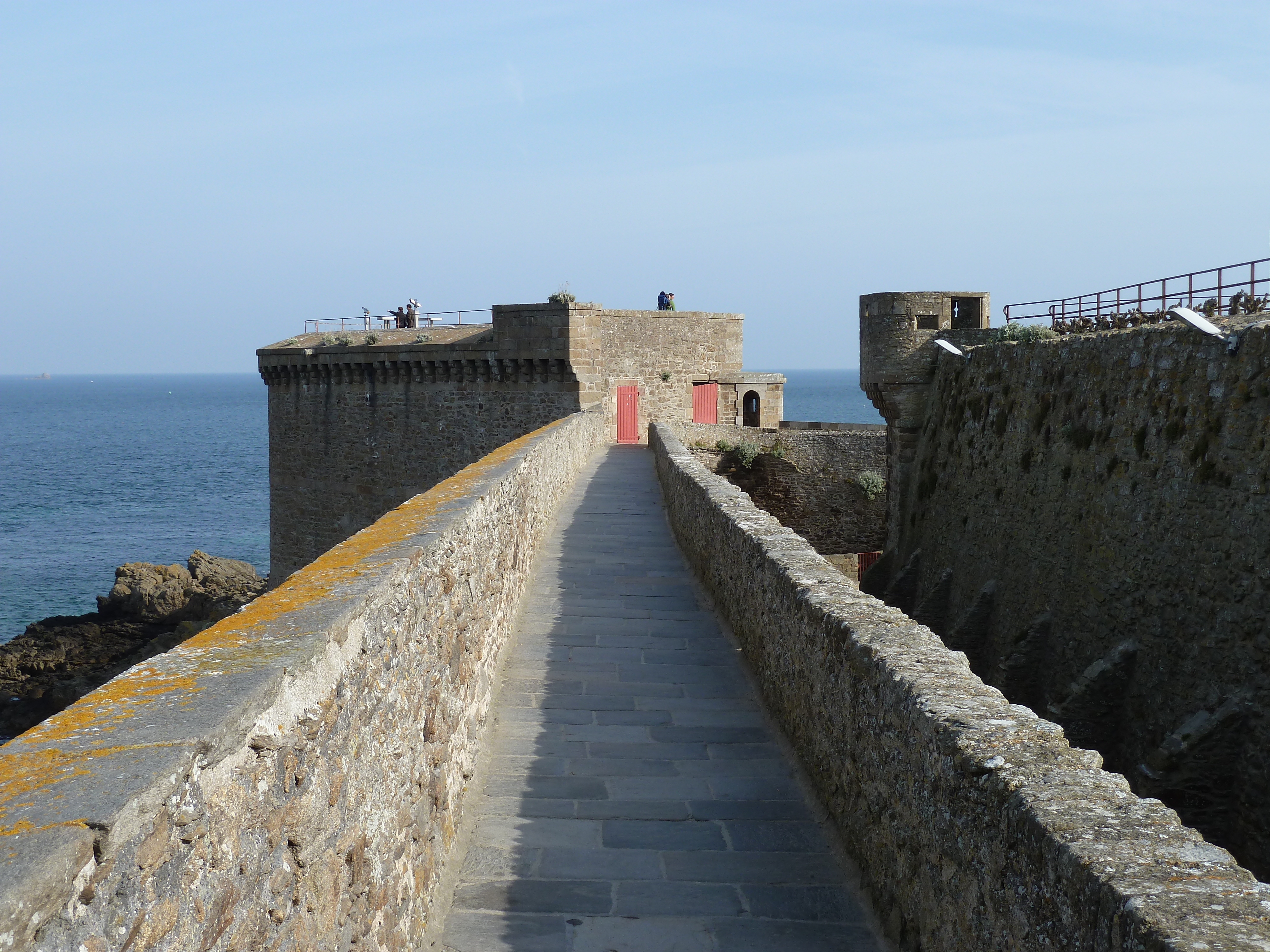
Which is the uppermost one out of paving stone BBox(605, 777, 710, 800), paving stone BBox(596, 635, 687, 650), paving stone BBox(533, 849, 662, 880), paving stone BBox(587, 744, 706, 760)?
paving stone BBox(596, 635, 687, 650)

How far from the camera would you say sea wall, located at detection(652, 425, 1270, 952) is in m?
2.25

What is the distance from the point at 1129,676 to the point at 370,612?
874 centimetres

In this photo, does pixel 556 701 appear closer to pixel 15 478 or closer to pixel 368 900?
pixel 368 900

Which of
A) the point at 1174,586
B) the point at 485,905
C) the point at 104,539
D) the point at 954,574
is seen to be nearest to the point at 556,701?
the point at 485,905

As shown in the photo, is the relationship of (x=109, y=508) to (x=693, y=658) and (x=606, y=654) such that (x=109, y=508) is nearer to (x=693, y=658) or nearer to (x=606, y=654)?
(x=606, y=654)

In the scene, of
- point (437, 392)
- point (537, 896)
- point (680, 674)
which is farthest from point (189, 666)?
point (437, 392)

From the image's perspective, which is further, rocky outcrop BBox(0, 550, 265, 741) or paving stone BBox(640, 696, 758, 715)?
rocky outcrop BBox(0, 550, 265, 741)

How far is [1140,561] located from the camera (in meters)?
10.5

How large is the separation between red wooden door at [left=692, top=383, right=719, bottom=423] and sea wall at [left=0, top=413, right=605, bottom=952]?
92.4 ft

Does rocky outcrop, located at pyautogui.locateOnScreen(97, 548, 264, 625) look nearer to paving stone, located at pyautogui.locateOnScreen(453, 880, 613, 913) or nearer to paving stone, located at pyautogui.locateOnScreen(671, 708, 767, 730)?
paving stone, located at pyautogui.locateOnScreen(671, 708, 767, 730)

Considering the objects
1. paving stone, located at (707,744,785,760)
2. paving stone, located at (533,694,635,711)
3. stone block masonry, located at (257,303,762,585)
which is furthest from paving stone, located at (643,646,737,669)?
stone block masonry, located at (257,303,762,585)

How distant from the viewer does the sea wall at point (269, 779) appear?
5.87ft

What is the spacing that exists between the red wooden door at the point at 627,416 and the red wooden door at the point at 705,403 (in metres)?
Result: 2.39

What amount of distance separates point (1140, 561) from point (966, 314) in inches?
476
